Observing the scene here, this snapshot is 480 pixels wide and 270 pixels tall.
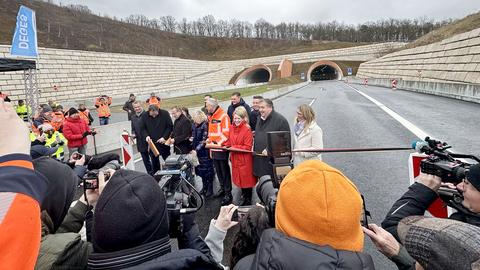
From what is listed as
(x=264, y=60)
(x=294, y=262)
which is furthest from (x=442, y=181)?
(x=264, y=60)

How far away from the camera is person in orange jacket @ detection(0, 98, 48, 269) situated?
0.91 meters

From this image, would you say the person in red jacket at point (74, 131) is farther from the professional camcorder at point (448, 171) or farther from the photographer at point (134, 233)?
the professional camcorder at point (448, 171)

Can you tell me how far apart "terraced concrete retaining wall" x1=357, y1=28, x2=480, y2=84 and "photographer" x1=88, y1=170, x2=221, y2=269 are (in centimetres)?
2943

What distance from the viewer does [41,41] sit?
162ft

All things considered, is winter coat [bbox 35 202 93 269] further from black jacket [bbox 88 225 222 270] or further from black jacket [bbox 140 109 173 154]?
black jacket [bbox 140 109 173 154]

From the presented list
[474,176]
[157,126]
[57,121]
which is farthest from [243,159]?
[57,121]

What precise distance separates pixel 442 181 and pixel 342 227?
1433mm

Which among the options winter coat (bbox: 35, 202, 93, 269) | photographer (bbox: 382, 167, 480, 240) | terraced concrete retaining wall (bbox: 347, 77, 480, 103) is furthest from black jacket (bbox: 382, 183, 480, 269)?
terraced concrete retaining wall (bbox: 347, 77, 480, 103)

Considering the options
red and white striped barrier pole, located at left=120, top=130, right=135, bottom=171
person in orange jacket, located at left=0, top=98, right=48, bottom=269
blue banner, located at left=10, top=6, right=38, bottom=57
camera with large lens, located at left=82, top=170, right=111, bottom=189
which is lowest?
red and white striped barrier pole, located at left=120, top=130, right=135, bottom=171

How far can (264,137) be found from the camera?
231 inches

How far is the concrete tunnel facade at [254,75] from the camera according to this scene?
7941 cm

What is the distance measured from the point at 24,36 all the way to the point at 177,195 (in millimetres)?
15179

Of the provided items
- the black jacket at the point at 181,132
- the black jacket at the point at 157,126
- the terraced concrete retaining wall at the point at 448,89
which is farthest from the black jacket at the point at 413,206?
the terraced concrete retaining wall at the point at 448,89

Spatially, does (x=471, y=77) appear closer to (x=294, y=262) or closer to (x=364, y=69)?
(x=294, y=262)
